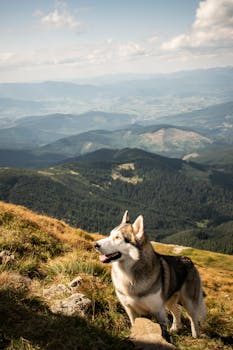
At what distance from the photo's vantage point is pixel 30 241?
1362 cm

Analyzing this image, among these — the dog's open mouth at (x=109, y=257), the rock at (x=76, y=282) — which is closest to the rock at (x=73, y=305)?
the rock at (x=76, y=282)

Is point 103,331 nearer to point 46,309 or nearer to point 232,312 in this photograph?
point 46,309

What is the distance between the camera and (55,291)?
9.41m

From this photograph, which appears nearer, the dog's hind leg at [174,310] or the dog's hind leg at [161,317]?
the dog's hind leg at [161,317]

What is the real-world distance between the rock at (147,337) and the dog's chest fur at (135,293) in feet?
1.31

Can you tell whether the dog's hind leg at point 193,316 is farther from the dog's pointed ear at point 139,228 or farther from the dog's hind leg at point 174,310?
the dog's pointed ear at point 139,228

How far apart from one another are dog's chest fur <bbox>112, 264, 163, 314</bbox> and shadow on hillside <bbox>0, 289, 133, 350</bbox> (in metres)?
0.98

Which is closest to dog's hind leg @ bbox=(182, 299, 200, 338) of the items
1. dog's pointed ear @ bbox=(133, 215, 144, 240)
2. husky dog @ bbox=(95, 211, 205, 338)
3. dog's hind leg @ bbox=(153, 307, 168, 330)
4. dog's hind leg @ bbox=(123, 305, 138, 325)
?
husky dog @ bbox=(95, 211, 205, 338)

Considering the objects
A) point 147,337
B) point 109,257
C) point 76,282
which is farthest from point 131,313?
point 76,282

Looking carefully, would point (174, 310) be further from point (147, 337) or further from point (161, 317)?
point (147, 337)

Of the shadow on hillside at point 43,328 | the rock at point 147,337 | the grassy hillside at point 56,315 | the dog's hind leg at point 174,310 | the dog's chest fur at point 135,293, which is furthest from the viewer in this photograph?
the dog's hind leg at point 174,310

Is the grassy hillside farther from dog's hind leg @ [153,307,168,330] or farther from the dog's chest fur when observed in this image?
the dog's chest fur

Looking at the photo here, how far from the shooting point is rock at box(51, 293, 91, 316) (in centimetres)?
829

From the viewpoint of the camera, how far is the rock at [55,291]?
9.20 metres
